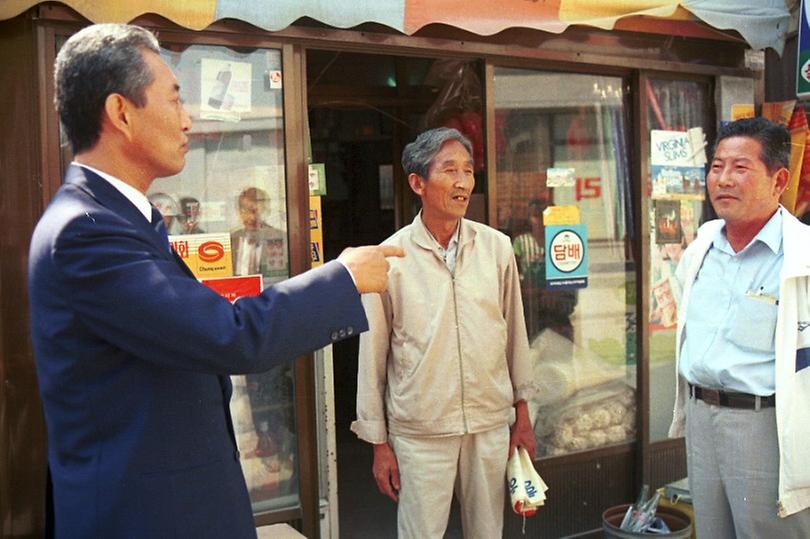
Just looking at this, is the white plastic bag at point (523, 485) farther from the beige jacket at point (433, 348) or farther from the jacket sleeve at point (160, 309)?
the jacket sleeve at point (160, 309)

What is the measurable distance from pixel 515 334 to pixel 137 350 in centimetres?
226

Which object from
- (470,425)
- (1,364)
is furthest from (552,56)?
(1,364)

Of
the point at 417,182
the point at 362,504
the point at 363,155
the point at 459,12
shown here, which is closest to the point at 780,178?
the point at 417,182

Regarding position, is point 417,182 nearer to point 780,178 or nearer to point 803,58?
point 780,178

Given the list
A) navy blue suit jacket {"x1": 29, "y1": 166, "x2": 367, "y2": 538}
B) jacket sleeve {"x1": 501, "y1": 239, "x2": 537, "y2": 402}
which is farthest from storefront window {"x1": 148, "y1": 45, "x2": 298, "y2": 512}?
navy blue suit jacket {"x1": 29, "y1": 166, "x2": 367, "y2": 538}

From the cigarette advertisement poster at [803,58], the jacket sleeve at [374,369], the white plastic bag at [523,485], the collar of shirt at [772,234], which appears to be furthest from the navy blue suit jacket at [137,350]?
the cigarette advertisement poster at [803,58]

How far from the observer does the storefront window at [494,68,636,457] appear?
4.86 metres

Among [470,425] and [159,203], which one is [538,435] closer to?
[470,425]

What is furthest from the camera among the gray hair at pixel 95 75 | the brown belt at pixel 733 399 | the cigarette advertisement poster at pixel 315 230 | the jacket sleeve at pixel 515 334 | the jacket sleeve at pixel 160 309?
the cigarette advertisement poster at pixel 315 230

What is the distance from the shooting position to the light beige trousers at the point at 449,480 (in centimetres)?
343

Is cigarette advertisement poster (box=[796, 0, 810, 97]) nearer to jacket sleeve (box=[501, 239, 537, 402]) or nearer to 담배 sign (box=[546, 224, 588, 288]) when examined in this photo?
담배 sign (box=[546, 224, 588, 288])

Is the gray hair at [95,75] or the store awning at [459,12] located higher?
the store awning at [459,12]

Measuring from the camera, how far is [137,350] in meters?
1.67

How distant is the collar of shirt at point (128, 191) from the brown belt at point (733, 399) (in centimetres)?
231
